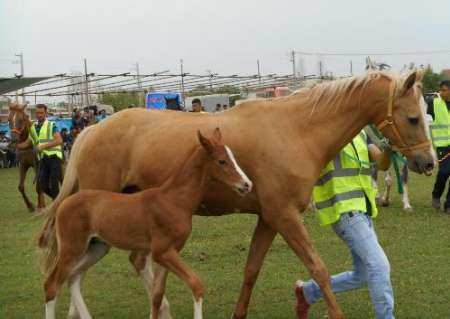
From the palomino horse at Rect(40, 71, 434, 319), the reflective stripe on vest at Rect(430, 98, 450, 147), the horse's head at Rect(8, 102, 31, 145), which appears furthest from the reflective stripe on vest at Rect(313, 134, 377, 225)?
the horse's head at Rect(8, 102, 31, 145)

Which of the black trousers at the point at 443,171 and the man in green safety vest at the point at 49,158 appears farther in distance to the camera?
the man in green safety vest at the point at 49,158

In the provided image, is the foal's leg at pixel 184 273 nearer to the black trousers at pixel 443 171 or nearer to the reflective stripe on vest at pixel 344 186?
the reflective stripe on vest at pixel 344 186

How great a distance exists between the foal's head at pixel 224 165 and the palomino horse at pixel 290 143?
0.33 meters

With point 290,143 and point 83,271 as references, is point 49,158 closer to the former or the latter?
point 83,271

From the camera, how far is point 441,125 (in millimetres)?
11281

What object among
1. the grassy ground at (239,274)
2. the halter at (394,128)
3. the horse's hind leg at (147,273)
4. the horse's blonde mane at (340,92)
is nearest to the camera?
the halter at (394,128)

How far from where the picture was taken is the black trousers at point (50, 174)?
1254cm

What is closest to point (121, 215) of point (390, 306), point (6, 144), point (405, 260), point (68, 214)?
point (68, 214)

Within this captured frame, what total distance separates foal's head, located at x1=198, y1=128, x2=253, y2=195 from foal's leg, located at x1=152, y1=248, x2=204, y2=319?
623mm

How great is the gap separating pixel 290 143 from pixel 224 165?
696mm

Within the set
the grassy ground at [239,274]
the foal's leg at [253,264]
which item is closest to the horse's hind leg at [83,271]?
the grassy ground at [239,274]

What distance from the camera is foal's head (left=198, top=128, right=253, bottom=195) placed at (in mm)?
4684

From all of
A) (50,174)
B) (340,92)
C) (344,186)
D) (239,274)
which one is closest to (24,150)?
(50,174)

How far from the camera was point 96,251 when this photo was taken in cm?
561
